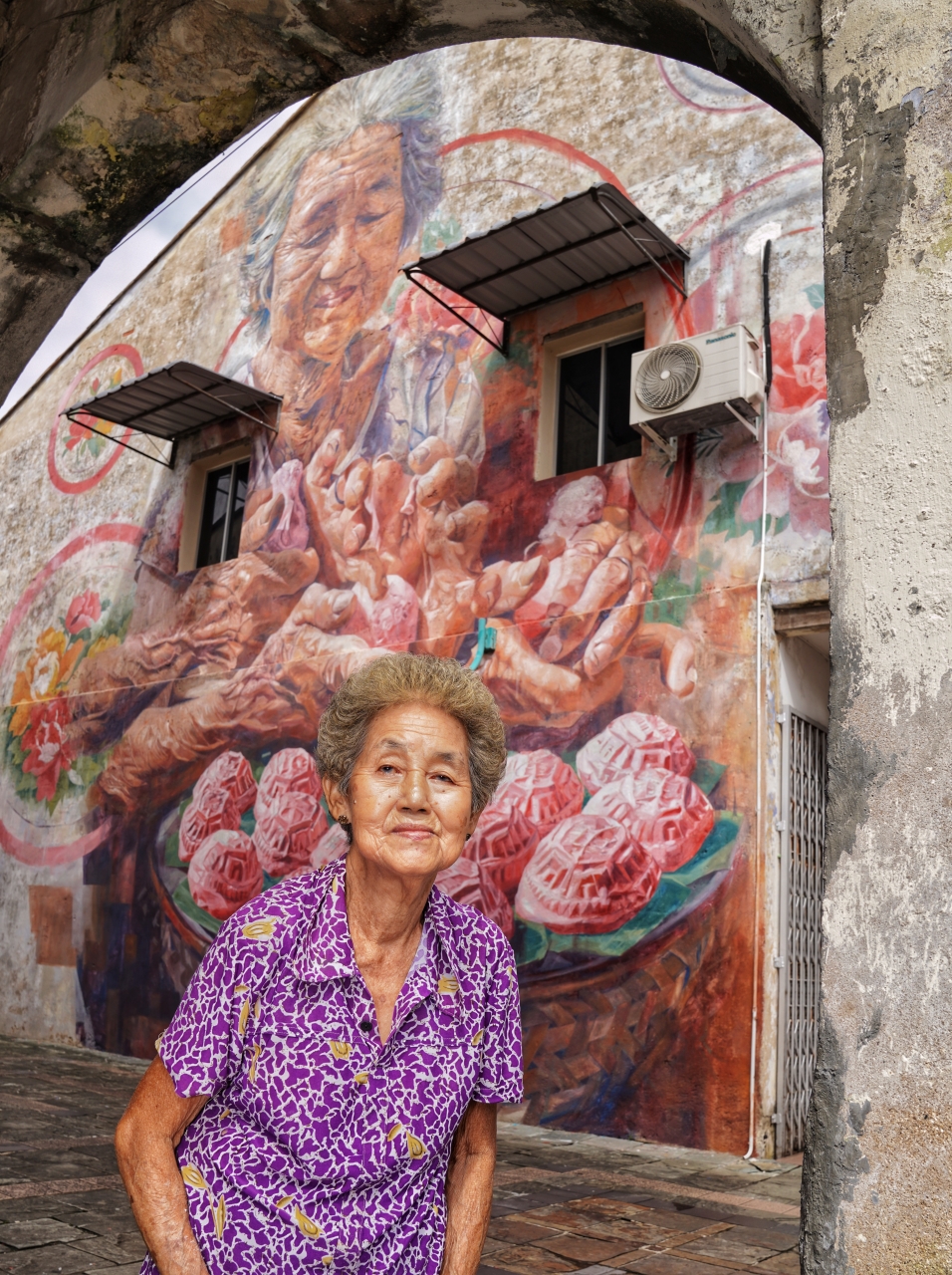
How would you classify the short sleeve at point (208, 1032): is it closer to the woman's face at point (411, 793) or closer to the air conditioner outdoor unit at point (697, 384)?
the woman's face at point (411, 793)

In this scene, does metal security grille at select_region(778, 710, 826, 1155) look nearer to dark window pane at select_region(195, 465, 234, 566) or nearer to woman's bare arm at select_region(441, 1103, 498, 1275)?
woman's bare arm at select_region(441, 1103, 498, 1275)

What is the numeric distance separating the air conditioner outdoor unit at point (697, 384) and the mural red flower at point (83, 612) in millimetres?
6330

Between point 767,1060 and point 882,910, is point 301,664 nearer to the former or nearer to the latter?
point 767,1060

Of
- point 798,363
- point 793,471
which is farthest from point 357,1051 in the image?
point 798,363

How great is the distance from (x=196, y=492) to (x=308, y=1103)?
9327 millimetres

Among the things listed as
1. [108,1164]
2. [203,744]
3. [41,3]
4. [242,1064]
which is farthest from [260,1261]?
[203,744]

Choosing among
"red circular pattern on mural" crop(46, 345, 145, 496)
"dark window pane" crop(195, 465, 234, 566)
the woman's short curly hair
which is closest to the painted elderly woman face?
"dark window pane" crop(195, 465, 234, 566)

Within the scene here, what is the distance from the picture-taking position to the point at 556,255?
726 cm

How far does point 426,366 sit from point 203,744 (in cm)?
373

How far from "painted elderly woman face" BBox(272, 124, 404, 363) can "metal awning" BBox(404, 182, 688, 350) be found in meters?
1.64

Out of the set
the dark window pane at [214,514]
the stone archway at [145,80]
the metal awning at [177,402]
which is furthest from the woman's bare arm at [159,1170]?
the dark window pane at [214,514]

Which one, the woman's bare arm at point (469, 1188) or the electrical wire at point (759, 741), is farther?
the electrical wire at point (759, 741)

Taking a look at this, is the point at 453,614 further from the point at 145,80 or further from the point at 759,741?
the point at 145,80

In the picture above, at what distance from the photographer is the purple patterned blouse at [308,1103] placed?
5.26ft
